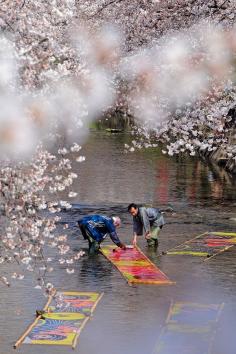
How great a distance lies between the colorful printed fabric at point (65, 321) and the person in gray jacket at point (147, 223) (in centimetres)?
531

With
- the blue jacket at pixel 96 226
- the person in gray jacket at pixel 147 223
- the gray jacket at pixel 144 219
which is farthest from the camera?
the gray jacket at pixel 144 219

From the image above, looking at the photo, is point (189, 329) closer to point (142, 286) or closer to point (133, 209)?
point (142, 286)

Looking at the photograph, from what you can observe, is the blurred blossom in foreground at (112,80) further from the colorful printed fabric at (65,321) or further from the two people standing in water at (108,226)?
the colorful printed fabric at (65,321)

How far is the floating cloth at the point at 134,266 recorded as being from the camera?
22688 millimetres

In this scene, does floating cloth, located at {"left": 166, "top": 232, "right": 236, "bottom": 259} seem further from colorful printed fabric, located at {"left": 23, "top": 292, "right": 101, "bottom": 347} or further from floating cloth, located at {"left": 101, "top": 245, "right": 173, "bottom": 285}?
colorful printed fabric, located at {"left": 23, "top": 292, "right": 101, "bottom": 347}

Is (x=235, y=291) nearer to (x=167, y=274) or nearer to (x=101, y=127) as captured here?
(x=167, y=274)

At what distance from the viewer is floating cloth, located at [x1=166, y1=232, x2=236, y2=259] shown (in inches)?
1043

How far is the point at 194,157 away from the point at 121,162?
560cm

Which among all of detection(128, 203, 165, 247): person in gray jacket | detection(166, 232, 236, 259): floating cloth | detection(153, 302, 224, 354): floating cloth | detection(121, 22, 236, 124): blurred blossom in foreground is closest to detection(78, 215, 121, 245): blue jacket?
detection(128, 203, 165, 247): person in gray jacket

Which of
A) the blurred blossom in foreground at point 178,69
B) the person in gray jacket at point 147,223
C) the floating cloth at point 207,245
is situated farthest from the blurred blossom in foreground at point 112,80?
the floating cloth at point 207,245

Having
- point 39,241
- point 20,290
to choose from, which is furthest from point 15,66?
point 20,290

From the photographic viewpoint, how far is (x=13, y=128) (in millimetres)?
12359

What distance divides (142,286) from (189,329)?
382 centimetres

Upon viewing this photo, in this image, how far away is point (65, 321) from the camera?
18.6 m
